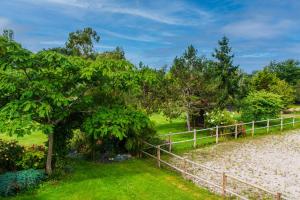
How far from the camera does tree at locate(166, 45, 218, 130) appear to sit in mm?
26438

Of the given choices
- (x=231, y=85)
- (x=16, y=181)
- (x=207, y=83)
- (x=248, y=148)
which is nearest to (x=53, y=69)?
(x=16, y=181)

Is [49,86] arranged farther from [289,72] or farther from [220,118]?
[289,72]

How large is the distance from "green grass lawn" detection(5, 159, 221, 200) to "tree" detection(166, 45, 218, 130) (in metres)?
10.6

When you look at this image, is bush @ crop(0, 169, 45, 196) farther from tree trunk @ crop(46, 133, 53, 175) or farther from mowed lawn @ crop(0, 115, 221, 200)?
tree trunk @ crop(46, 133, 53, 175)

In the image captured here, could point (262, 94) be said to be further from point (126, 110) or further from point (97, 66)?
point (97, 66)

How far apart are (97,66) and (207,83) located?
14434mm

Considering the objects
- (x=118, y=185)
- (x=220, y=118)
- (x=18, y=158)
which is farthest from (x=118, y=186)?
(x=220, y=118)

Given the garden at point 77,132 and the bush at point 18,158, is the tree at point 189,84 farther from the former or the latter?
the bush at point 18,158

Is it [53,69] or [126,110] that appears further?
[126,110]

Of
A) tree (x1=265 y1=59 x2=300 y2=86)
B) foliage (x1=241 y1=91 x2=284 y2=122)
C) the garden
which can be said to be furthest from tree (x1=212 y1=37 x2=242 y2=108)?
tree (x1=265 y1=59 x2=300 y2=86)

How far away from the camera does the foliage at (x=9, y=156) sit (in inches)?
593

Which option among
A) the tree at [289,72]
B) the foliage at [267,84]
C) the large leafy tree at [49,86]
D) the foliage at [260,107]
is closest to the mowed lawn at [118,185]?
the large leafy tree at [49,86]

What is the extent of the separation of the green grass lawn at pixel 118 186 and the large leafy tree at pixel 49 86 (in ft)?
4.94

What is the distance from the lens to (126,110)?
15.5m
